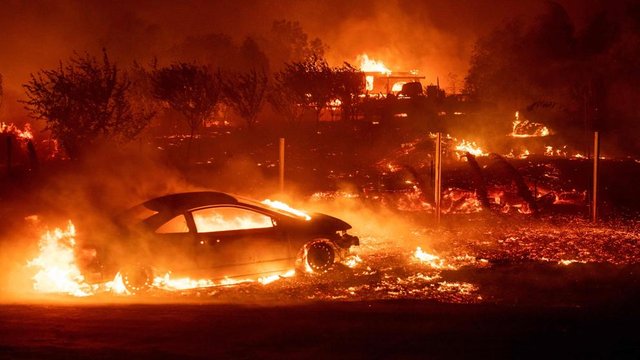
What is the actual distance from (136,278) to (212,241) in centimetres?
114

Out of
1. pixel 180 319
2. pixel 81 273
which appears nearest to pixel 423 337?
pixel 180 319

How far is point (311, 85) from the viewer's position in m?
37.6

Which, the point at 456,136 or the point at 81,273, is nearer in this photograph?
the point at 81,273

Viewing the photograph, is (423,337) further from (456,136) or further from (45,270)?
(456,136)

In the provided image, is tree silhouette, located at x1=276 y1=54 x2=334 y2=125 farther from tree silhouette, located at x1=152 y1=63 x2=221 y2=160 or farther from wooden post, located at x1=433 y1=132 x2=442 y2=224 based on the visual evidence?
wooden post, located at x1=433 y1=132 x2=442 y2=224

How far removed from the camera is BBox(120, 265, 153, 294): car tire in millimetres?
9398

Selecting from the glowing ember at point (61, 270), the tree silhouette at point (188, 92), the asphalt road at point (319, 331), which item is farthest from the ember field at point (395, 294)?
the tree silhouette at point (188, 92)

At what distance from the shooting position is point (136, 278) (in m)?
9.43

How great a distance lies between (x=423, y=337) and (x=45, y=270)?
5910mm

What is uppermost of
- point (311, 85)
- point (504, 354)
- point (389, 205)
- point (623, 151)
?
point (311, 85)

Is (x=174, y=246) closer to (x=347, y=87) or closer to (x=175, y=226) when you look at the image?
(x=175, y=226)

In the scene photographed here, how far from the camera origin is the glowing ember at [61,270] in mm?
9547

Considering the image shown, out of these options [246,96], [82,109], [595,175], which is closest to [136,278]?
[595,175]

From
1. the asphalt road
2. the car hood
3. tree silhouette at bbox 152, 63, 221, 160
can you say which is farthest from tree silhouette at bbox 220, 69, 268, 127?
the asphalt road
